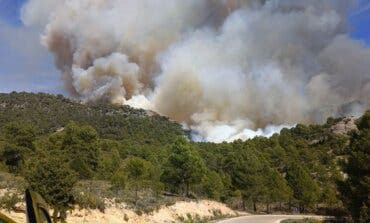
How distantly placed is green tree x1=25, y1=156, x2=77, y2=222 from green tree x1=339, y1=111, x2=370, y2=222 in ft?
58.5

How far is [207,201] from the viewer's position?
60.0 meters

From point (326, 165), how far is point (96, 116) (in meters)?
90.2

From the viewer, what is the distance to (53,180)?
30984 mm

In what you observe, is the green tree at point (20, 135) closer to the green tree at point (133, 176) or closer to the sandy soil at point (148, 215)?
the green tree at point (133, 176)

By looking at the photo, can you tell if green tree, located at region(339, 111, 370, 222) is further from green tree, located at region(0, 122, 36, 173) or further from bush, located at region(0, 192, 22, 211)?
green tree, located at region(0, 122, 36, 173)

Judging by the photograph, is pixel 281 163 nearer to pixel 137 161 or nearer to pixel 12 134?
pixel 137 161

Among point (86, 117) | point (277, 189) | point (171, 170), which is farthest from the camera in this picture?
point (86, 117)

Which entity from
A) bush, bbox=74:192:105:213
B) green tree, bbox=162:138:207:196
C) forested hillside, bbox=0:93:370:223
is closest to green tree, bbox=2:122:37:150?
forested hillside, bbox=0:93:370:223

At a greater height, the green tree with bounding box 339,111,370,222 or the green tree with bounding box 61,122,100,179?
the green tree with bounding box 61,122,100,179

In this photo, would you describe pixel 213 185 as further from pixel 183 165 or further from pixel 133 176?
pixel 133 176

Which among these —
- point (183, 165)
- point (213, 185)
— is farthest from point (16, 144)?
point (213, 185)

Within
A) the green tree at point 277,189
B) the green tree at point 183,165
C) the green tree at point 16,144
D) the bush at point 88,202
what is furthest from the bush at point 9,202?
the green tree at point 277,189

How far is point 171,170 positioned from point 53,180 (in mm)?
32705

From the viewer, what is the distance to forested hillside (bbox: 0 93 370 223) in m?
35.5
